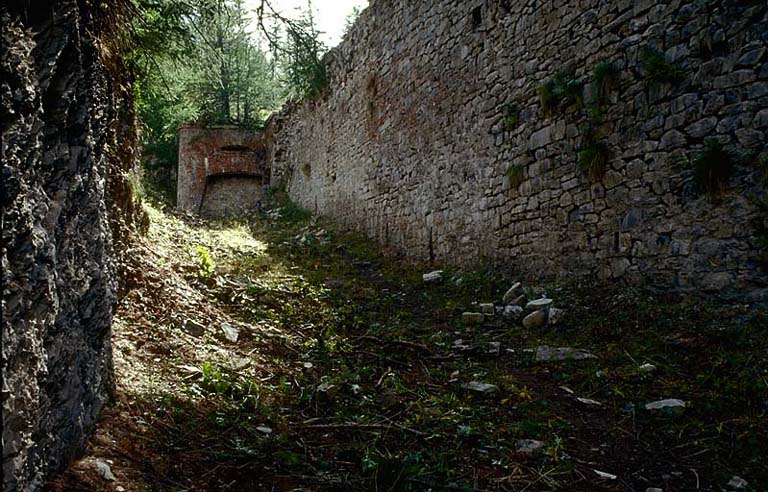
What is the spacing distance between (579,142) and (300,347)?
3.53 metres

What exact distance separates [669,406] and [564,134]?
3.33m

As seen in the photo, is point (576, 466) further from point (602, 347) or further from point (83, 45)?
point (83, 45)

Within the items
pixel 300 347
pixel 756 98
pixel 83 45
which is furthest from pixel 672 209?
pixel 83 45

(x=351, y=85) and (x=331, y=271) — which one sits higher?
(x=351, y=85)

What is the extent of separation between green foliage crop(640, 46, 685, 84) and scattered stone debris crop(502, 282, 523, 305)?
8.11 ft

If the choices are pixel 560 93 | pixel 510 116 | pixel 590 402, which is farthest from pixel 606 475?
pixel 510 116

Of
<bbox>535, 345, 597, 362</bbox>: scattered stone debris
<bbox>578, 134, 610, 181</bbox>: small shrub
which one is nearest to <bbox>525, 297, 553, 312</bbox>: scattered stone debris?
<bbox>535, 345, 597, 362</bbox>: scattered stone debris

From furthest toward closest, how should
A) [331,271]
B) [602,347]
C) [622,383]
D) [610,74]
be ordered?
[331,271], [610,74], [602,347], [622,383]

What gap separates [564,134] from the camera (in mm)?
5809

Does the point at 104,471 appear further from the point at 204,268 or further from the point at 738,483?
the point at 204,268

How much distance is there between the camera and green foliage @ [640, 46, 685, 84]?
15.1 ft

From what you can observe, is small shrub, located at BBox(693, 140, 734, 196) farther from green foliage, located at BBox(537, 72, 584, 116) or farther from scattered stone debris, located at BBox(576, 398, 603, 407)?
scattered stone debris, located at BBox(576, 398, 603, 407)

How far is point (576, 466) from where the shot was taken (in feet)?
9.09

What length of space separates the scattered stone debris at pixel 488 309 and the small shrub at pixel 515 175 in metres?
1.59
